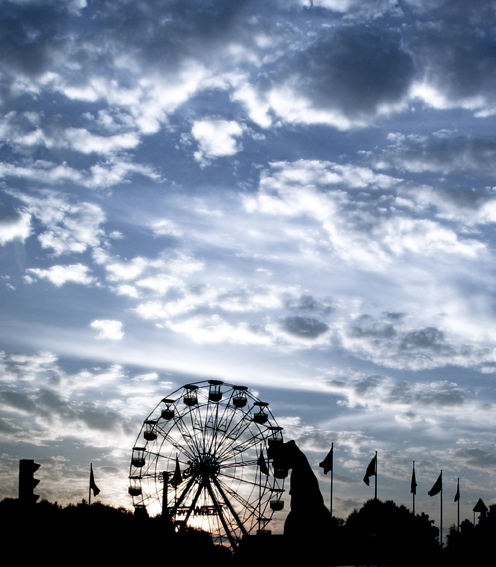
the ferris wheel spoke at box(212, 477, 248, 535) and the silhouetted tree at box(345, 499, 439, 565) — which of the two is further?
the silhouetted tree at box(345, 499, 439, 565)

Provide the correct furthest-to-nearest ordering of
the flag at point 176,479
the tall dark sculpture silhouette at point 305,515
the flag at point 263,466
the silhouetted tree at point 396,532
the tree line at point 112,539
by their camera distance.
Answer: the silhouetted tree at point 396,532 < the flag at point 263,466 < the flag at point 176,479 < the tall dark sculpture silhouette at point 305,515 < the tree line at point 112,539

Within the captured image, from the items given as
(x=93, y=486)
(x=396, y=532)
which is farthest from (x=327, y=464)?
(x=396, y=532)

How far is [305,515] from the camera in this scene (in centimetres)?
2920

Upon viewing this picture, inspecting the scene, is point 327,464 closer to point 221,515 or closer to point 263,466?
point 263,466

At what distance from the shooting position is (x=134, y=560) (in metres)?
27.6

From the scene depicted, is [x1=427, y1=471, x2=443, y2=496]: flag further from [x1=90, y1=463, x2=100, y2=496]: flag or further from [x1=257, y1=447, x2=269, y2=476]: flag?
[x1=90, y1=463, x2=100, y2=496]: flag

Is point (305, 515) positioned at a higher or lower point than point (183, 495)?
higher

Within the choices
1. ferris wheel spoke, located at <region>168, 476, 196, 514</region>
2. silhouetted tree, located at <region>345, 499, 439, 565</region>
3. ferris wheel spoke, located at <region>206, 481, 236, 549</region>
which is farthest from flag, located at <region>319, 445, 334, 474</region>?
silhouetted tree, located at <region>345, 499, 439, 565</region>

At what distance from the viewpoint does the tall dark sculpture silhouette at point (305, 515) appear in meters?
28.8

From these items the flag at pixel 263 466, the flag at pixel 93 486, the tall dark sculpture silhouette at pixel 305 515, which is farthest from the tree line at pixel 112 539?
the flag at pixel 93 486

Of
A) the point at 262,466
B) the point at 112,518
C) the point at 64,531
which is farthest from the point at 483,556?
the point at 64,531

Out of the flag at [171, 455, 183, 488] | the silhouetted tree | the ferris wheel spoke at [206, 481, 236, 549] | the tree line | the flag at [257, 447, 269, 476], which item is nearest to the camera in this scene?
the tree line

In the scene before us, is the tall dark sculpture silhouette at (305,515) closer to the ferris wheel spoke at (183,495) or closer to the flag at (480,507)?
the ferris wheel spoke at (183,495)

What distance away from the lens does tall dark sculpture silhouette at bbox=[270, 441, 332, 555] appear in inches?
1136
